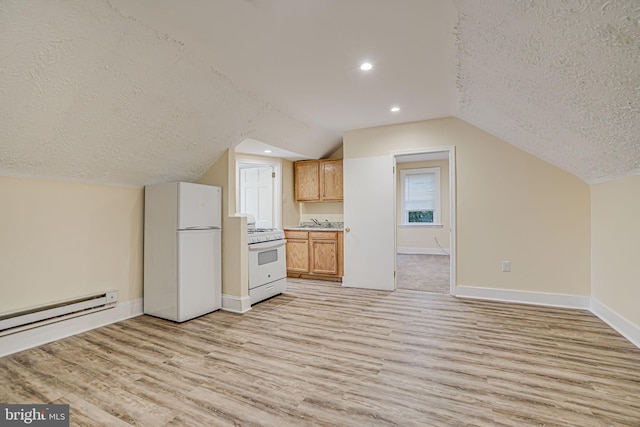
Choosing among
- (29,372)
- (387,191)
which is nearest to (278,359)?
(29,372)

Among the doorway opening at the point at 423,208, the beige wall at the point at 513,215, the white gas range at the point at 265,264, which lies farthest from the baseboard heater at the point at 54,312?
the doorway opening at the point at 423,208

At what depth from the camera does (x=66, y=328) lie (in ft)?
8.89

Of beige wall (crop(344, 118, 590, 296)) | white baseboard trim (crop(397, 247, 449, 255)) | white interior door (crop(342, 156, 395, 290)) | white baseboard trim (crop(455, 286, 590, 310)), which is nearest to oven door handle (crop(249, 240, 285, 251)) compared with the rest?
white interior door (crop(342, 156, 395, 290))

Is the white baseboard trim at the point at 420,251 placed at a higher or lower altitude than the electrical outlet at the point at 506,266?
lower

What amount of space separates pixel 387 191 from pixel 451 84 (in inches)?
66.7

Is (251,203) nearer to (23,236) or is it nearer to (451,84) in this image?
(23,236)

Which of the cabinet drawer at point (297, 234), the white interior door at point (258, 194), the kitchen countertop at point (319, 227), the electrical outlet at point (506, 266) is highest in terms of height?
the white interior door at point (258, 194)

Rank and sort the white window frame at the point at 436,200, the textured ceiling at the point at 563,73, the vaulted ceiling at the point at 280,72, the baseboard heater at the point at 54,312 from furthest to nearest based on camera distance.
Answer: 1. the white window frame at the point at 436,200
2. the baseboard heater at the point at 54,312
3. the vaulted ceiling at the point at 280,72
4. the textured ceiling at the point at 563,73

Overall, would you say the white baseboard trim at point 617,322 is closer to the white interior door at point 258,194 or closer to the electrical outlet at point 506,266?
the electrical outlet at point 506,266

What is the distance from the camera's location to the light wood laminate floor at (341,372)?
164 centimetres

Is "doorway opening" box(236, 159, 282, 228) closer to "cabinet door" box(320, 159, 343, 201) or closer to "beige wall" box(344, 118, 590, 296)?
"cabinet door" box(320, 159, 343, 201)

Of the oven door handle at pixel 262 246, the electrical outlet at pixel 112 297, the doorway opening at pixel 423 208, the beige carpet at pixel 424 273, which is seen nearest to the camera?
the electrical outlet at pixel 112 297

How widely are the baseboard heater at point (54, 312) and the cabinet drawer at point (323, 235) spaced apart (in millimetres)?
2789

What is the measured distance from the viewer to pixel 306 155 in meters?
5.12
